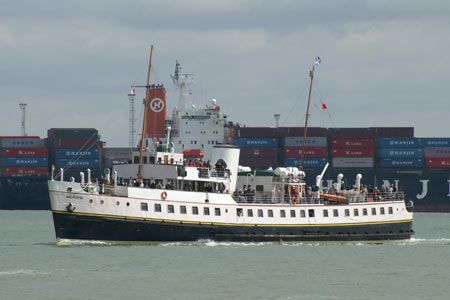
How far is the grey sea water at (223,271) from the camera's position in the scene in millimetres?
39531

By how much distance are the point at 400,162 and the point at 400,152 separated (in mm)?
1271

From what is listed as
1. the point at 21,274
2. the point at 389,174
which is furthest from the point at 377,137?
the point at 21,274

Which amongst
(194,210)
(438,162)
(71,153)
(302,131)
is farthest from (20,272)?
(438,162)

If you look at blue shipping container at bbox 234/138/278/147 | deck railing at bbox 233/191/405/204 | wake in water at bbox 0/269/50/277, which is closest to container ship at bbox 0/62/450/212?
blue shipping container at bbox 234/138/278/147

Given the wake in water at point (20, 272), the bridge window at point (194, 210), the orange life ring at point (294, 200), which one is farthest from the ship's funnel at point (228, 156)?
the wake in water at point (20, 272)

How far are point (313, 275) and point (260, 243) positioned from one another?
10636mm

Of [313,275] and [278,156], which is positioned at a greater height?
[278,156]

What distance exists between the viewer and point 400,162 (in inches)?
4601

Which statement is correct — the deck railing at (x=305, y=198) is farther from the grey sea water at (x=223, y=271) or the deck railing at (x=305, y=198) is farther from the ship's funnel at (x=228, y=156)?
the grey sea water at (x=223, y=271)

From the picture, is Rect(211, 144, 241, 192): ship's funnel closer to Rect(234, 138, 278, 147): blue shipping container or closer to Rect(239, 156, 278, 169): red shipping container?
Rect(239, 156, 278, 169): red shipping container

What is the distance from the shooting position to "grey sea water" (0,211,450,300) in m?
39.5

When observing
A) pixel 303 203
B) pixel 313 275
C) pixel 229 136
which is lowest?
pixel 313 275

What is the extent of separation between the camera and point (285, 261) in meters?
49.0

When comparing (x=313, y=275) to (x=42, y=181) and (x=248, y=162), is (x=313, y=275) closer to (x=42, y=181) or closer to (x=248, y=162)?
(x=248, y=162)
